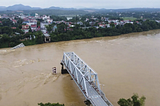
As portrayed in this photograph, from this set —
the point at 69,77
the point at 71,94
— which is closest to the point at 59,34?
the point at 69,77

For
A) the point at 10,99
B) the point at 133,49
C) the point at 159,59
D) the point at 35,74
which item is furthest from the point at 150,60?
the point at 10,99

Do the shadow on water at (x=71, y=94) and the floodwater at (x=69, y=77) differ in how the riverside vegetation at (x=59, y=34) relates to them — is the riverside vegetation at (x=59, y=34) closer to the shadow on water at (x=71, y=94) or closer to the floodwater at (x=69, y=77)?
the floodwater at (x=69, y=77)

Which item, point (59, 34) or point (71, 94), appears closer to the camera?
point (71, 94)

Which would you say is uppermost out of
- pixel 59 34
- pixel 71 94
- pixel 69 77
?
pixel 59 34

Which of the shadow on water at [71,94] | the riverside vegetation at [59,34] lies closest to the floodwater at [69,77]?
the shadow on water at [71,94]

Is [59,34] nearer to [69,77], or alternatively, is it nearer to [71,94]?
[69,77]

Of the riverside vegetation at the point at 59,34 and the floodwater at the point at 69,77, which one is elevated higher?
the riverside vegetation at the point at 59,34

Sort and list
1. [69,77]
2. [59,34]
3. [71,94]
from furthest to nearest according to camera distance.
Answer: [59,34], [69,77], [71,94]

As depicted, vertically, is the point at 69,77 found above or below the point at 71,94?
above

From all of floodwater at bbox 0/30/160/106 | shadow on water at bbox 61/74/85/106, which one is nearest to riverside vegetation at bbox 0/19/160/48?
floodwater at bbox 0/30/160/106
